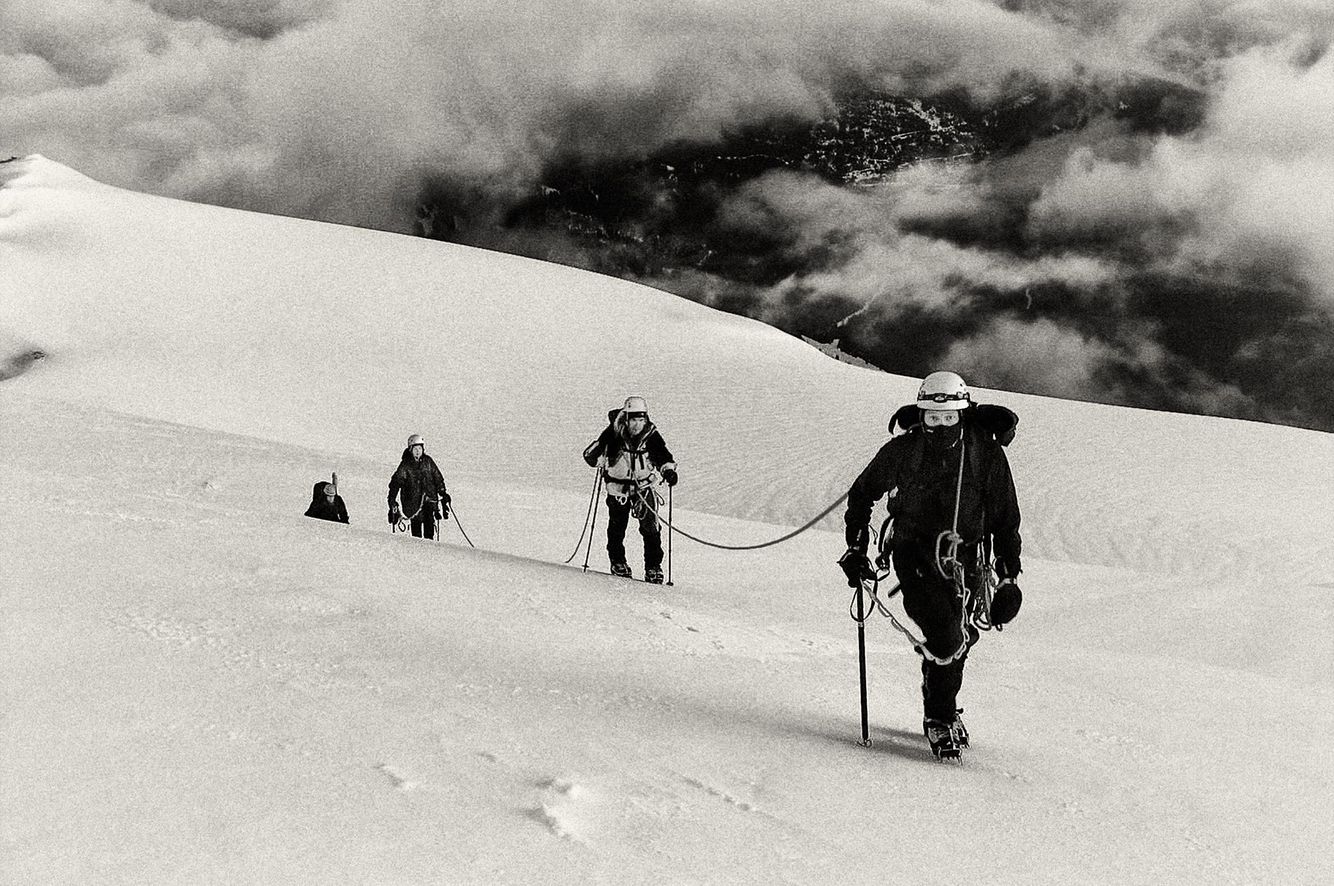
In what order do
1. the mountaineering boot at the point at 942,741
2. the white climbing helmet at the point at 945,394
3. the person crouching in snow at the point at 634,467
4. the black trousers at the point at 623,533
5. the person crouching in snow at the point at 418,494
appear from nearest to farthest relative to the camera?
the mountaineering boot at the point at 942,741
the white climbing helmet at the point at 945,394
the person crouching in snow at the point at 634,467
the black trousers at the point at 623,533
the person crouching in snow at the point at 418,494

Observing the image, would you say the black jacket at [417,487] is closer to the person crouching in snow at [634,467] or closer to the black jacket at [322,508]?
the black jacket at [322,508]

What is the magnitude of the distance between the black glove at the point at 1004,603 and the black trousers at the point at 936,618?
0.46 feet

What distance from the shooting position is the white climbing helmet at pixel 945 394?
17.0ft

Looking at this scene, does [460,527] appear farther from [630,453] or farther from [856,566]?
[856,566]

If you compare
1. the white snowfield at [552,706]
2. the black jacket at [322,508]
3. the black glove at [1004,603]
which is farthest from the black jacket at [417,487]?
the black glove at [1004,603]

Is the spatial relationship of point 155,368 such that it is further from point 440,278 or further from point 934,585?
point 934,585

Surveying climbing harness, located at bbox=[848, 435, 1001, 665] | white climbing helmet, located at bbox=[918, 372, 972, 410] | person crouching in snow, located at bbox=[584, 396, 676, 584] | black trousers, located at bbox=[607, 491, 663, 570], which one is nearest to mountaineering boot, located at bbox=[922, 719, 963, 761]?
climbing harness, located at bbox=[848, 435, 1001, 665]

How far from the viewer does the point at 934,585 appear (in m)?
5.31

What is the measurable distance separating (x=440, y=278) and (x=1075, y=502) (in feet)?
90.1

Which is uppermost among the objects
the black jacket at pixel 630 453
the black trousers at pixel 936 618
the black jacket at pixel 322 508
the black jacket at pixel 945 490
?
the black jacket at pixel 630 453

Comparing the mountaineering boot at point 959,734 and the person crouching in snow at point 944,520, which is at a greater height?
the person crouching in snow at point 944,520

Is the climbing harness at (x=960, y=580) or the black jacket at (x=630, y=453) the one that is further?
the black jacket at (x=630, y=453)

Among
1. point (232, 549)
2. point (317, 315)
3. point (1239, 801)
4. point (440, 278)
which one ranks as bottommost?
point (1239, 801)

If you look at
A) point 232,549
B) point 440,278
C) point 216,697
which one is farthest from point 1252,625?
point 440,278
